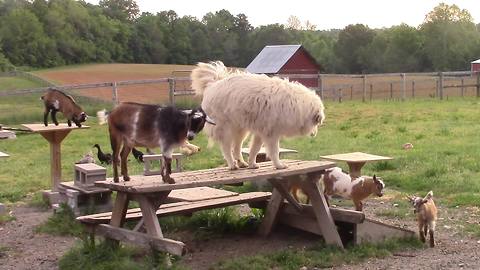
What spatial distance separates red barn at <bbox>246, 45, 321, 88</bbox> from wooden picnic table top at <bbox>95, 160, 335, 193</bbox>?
1459 inches

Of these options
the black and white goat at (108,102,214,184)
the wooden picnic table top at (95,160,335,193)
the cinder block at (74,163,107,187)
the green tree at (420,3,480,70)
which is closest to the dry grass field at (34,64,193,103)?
the cinder block at (74,163,107,187)

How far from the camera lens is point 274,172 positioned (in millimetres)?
6816

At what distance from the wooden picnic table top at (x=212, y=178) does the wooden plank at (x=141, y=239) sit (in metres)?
0.48

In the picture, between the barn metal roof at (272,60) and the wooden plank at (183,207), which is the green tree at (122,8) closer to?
the barn metal roof at (272,60)

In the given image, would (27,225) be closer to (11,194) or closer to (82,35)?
(11,194)

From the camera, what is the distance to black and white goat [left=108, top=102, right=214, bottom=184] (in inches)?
239

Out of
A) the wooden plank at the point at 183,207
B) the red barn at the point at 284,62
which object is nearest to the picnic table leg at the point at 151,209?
the wooden plank at the point at 183,207

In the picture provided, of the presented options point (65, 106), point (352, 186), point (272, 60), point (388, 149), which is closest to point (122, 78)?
point (272, 60)

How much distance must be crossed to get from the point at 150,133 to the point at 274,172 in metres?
1.41

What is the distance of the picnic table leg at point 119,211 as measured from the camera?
21.8 feet

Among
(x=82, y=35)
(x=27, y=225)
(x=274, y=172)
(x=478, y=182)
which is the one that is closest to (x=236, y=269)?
(x=274, y=172)

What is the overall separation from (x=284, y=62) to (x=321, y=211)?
38.5m

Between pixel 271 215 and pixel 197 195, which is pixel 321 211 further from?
pixel 197 195

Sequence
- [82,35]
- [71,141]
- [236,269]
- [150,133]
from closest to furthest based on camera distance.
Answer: [150,133]
[236,269]
[71,141]
[82,35]
